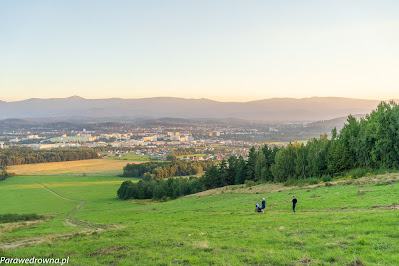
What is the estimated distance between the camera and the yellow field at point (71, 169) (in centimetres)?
13750

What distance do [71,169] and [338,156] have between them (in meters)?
145

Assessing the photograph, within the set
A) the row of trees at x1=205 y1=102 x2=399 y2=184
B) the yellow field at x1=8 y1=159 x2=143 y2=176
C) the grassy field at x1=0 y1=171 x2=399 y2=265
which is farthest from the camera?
the yellow field at x1=8 y1=159 x2=143 y2=176

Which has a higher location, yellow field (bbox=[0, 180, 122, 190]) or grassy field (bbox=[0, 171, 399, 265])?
grassy field (bbox=[0, 171, 399, 265])

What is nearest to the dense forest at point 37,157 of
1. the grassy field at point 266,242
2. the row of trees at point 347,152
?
the row of trees at point 347,152

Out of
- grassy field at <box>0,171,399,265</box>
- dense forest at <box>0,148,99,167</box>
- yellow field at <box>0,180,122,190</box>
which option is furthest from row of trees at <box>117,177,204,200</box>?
dense forest at <box>0,148,99,167</box>

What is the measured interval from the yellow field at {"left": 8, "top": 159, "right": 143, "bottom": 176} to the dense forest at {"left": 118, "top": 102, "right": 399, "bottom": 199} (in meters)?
75.5

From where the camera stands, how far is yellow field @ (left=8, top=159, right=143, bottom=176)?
13750 centimetres

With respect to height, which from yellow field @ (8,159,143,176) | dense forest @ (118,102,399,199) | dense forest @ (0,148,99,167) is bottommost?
yellow field @ (8,159,143,176)

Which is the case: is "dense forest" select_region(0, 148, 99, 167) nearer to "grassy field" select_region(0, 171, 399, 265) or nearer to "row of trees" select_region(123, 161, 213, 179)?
"row of trees" select_region(123, 161, 213, 179)

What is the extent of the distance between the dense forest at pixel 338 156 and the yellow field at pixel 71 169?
248ft

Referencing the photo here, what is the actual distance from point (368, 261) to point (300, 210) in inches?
556

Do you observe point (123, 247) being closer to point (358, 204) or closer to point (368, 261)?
point (368, 261)

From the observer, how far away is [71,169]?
15075 cm

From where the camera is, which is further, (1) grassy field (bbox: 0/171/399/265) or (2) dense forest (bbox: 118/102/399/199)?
(2) dense forest (bbox: 118/102/399/199)
